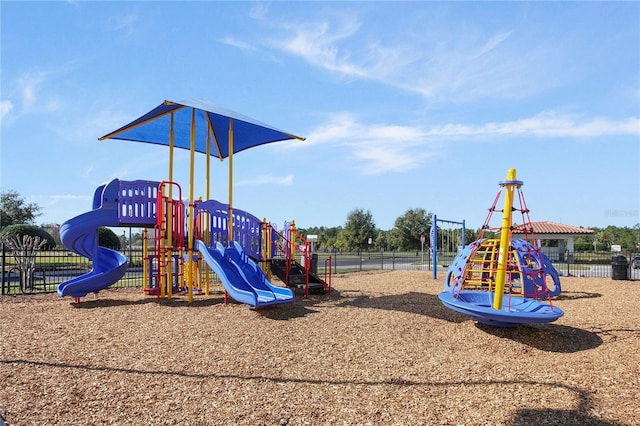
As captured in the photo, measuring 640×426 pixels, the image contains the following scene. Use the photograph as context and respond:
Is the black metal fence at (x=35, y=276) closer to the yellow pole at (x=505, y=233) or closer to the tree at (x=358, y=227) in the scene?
the yellow pole at (x=505, y=233)

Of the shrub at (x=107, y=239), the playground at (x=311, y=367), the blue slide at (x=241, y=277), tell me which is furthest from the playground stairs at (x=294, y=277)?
the shrub at (x=107, y=239)

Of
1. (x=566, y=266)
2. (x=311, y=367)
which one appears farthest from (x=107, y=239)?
(x=566, y=266)

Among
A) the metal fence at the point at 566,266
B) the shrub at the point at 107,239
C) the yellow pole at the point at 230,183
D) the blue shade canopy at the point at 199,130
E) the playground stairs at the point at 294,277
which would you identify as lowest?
the metal fence at the point at 566,266

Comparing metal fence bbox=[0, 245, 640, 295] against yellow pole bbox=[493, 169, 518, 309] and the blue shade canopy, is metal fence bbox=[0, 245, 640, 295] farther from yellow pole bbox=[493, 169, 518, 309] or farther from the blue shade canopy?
yellow pole bbox=[493, 169, 518, 309]

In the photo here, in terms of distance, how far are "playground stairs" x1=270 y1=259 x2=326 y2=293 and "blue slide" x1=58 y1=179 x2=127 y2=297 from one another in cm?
384

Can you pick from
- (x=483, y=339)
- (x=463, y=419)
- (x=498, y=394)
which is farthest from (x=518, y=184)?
(x=463, y=419)

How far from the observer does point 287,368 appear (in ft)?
18.0

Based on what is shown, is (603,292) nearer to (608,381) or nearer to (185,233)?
(608,381)

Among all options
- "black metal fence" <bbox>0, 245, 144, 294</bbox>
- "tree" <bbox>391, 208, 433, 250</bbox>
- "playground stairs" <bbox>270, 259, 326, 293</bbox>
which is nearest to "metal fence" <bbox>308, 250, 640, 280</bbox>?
"playground stairs" <bbox>270, 259, 326, 293</bbox>

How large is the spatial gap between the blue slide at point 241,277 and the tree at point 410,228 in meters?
48.1

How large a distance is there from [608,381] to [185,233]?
9.15m

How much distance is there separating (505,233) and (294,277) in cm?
→ 649

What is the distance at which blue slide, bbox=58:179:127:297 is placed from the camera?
34.6 feet

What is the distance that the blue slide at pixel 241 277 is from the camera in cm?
873
